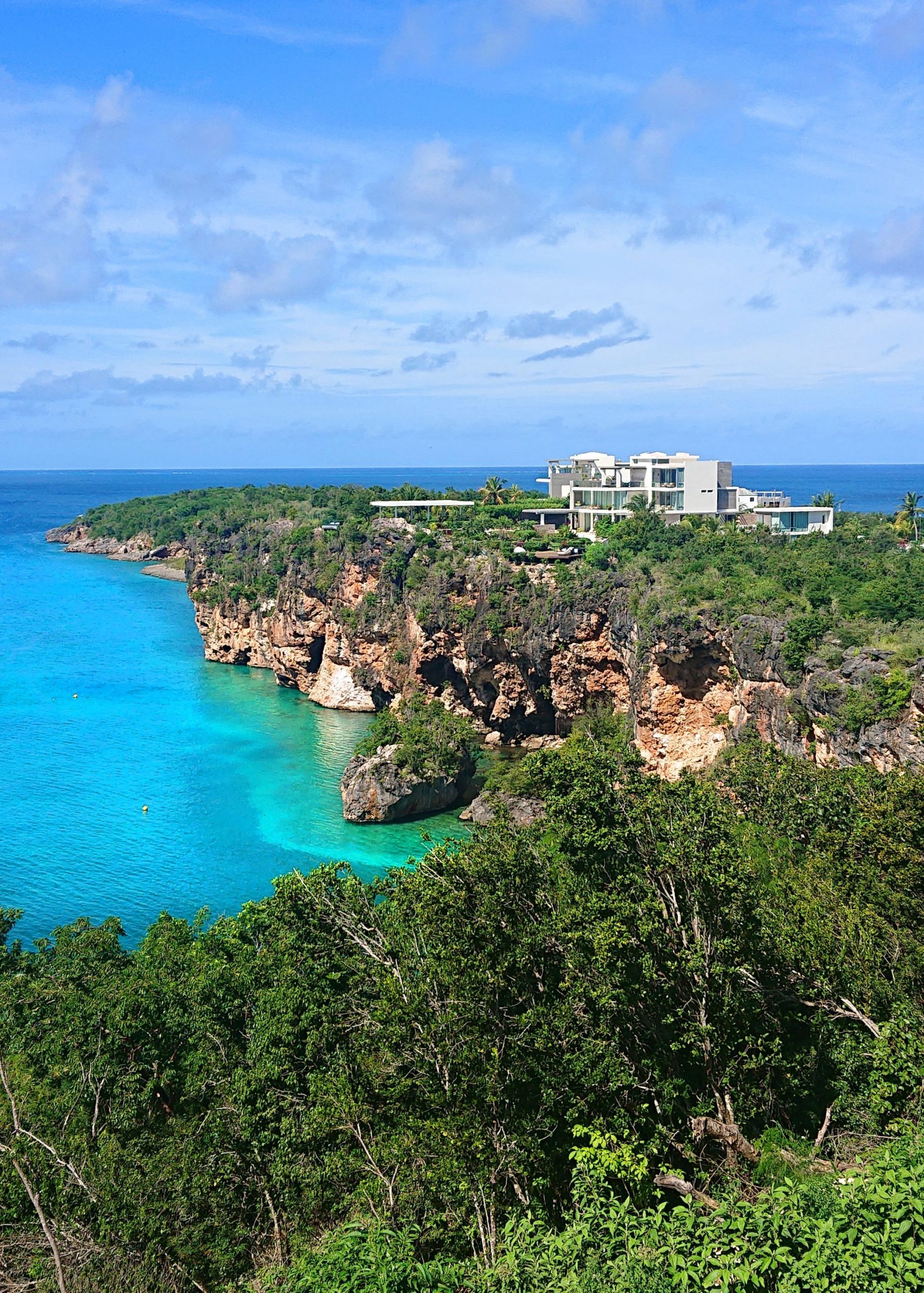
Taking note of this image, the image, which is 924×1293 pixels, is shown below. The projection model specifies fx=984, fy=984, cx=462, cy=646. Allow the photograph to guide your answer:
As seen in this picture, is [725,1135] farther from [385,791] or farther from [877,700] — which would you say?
[385,791]

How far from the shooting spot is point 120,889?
29.5 m

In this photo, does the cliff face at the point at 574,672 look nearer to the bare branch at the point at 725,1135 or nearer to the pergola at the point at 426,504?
the pergola at the point at 426,504

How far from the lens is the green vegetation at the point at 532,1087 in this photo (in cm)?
930

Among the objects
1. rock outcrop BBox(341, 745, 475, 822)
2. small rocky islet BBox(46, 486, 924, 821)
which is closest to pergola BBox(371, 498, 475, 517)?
small rocky islet BBox(46, 486, 924, 821)

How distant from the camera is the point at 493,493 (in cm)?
6184

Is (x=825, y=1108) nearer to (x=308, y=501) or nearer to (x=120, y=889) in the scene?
(x=120, y=889)

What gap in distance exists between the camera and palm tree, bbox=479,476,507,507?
6116 cm

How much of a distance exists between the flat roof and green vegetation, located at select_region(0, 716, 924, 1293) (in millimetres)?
43663

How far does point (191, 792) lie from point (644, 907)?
96.3ft

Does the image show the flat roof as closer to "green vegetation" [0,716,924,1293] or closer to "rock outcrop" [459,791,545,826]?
"rock outcrop" [459,791,545,826]

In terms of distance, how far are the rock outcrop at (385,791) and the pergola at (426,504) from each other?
25038 millimetres

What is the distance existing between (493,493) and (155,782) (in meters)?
30.3

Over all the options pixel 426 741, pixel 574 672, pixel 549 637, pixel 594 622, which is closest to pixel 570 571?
pixel 549 637

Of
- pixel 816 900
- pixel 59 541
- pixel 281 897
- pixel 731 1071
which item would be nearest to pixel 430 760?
pixel 281 897
